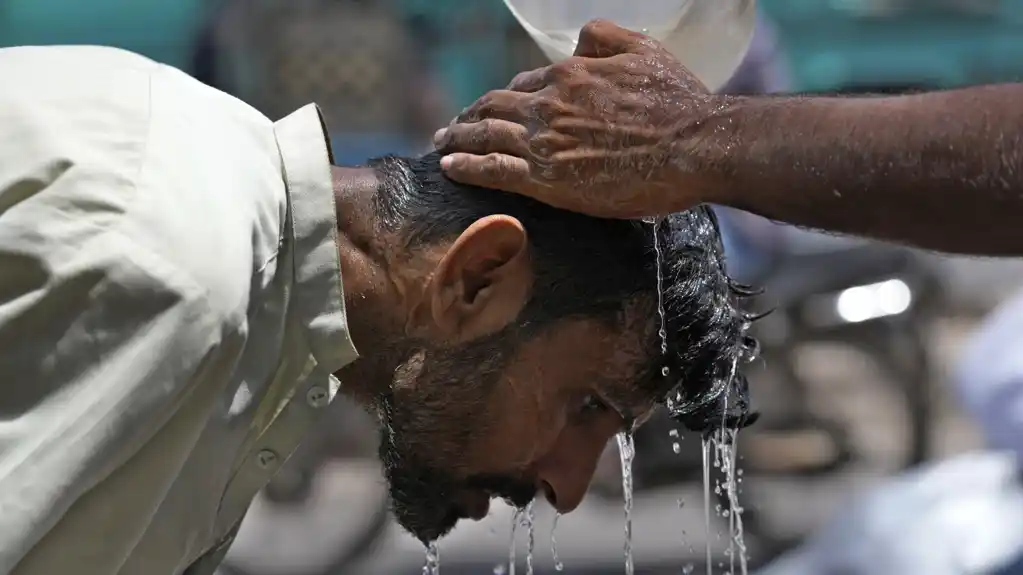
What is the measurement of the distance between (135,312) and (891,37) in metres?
1.97

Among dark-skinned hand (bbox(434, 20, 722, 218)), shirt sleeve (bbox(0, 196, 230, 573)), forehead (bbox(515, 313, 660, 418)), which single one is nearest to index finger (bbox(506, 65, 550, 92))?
dark-skinned hand (bbox(434, 20, 722, 218))

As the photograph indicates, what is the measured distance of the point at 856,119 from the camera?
76 centimetres

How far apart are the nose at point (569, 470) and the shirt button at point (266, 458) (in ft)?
0.99

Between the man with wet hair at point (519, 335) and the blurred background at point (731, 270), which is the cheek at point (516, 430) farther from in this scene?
the blurred background at point (731, 270)

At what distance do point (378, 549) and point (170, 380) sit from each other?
166cm

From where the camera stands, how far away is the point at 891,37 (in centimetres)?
231

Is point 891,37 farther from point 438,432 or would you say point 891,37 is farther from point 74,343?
point 74,343

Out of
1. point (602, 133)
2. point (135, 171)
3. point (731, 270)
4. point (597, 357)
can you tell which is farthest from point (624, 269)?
point (731, 270)

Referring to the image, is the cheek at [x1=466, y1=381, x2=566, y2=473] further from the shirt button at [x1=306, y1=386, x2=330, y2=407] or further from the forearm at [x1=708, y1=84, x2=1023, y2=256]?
the forearm at [x1=708, y1=84, x2=1023, y2=256]

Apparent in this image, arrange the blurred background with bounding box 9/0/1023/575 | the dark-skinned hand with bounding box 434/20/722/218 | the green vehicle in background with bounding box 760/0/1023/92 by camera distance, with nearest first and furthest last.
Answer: the dark-skinned hand with bounding box 434/20/722/218, the blurred background with bounding box 9/0/1023/575, the green vehicle in background with bounding box 760/0/1023/92

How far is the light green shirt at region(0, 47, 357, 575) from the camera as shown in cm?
70

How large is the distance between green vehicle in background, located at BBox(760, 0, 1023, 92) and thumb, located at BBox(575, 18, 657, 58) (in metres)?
1.47

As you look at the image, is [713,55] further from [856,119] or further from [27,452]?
[27,452]

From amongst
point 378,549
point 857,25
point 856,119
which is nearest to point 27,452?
point 856,119
